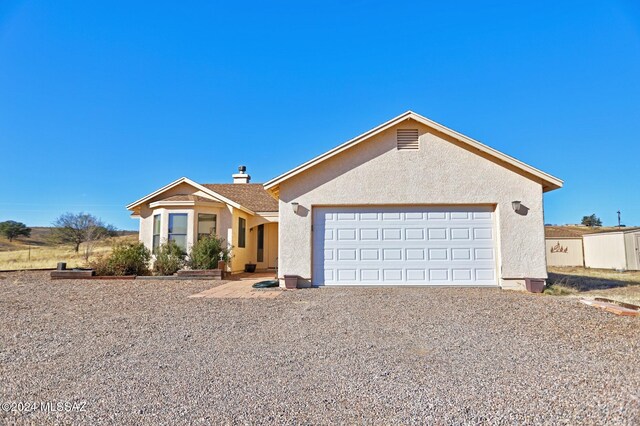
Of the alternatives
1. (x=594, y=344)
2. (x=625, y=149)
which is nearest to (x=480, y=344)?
(x=594, y=344)

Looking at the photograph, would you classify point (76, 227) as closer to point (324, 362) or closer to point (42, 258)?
point (42, 258)

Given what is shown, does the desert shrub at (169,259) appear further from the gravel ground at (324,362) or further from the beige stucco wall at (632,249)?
the beige stucco wall at (632,249)

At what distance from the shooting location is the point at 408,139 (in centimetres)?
1080

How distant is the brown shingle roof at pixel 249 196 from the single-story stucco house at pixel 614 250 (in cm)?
1826

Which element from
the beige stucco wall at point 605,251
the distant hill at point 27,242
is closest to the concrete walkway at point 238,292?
the beige stucco wall at point 605,251

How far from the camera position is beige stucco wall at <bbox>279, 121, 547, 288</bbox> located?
10.1 metres

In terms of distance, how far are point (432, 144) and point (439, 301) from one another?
15.8ft

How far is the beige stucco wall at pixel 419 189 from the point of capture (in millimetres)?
10062

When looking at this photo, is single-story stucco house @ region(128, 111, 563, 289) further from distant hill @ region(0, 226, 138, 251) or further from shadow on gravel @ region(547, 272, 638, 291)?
distant hill @ region(0, 226, 138, 251)

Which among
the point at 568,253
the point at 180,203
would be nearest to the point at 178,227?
the point at 180,203

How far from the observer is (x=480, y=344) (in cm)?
484

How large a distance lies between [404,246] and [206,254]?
7.43 m

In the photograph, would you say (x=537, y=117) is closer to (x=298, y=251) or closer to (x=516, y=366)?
(x=298, y=251)

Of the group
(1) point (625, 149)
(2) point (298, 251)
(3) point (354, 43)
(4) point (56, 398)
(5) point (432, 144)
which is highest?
(3) point (354, 43)
